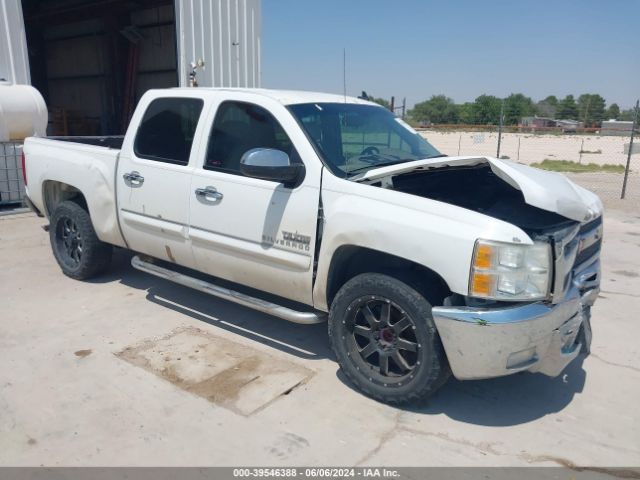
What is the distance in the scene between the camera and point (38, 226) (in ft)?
26.5

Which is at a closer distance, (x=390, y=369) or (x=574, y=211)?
(x=574, y=211)

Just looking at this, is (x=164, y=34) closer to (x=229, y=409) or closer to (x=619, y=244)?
(x=619, y=244)

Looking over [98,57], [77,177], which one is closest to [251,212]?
Result: [77,177]

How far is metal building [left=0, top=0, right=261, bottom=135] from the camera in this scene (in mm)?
10688

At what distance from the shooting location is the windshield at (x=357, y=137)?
3.85m

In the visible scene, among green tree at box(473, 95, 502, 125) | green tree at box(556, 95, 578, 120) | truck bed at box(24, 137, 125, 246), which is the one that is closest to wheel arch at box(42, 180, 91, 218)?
truck bed at box(24, 137, 125, 246)

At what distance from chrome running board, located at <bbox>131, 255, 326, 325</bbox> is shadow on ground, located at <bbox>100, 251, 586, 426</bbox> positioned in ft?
1.32

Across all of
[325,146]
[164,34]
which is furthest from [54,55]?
[325,146]

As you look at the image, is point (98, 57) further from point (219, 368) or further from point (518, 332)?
point (518, 332)

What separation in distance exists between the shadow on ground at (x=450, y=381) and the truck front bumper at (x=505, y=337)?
1.42 ft

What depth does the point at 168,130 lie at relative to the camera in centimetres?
466

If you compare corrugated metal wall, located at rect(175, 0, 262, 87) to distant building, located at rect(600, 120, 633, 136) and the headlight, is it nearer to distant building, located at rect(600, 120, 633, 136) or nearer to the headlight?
the headlight

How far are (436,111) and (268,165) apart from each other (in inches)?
2389

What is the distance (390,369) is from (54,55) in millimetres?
20883
